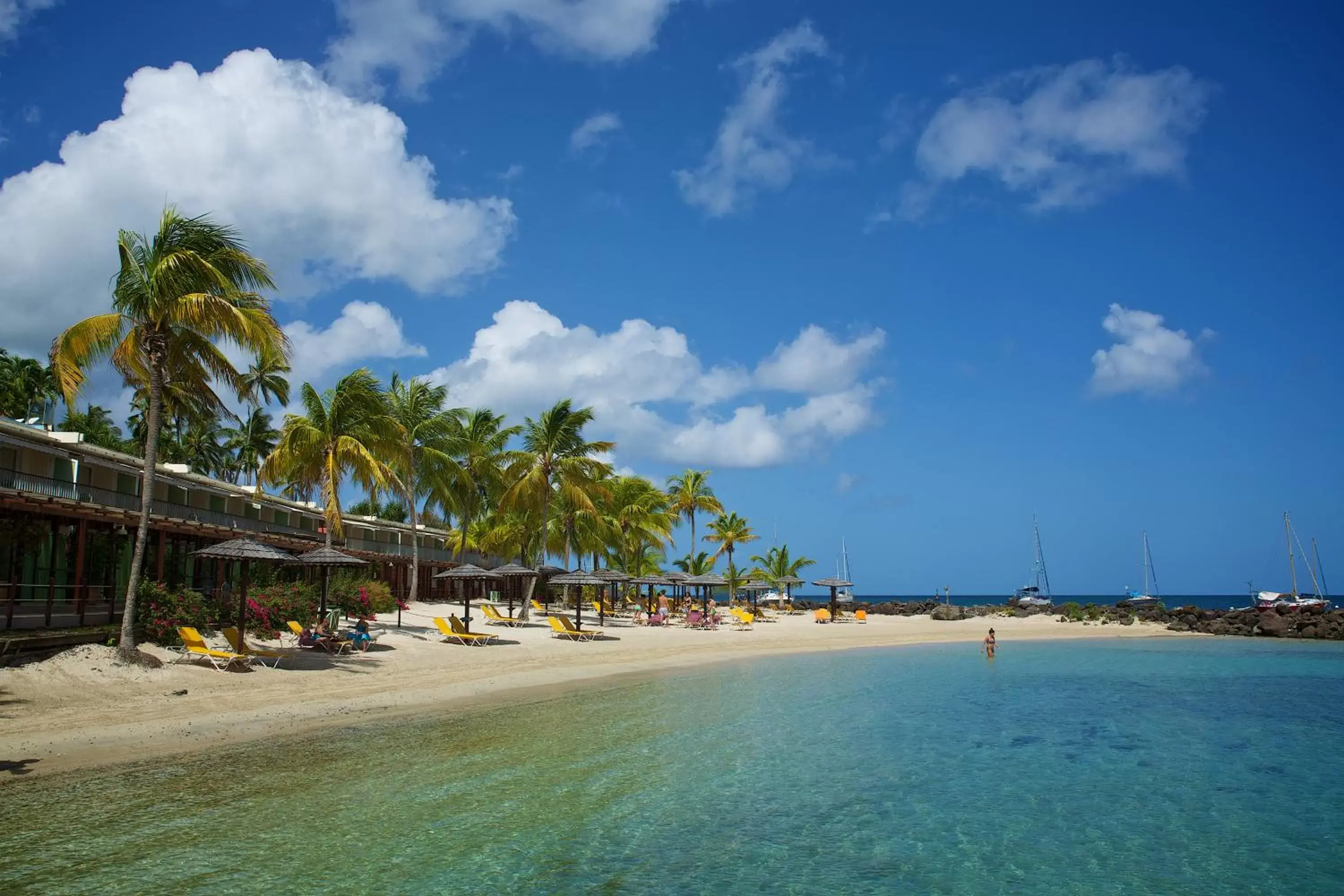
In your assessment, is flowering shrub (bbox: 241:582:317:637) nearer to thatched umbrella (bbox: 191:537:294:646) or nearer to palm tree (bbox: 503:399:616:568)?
thatched umbrella (bbox: 191:537:294:646)

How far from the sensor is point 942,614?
60781 millimetres

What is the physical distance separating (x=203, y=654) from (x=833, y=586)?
37.3 m

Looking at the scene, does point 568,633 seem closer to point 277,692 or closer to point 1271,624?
point 277,692

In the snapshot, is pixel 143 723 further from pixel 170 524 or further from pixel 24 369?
pixel 24 369

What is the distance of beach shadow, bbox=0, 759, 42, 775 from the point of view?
10.4 meters

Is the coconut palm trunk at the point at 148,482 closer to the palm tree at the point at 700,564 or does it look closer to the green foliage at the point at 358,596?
the green foliage at the point at 358,596

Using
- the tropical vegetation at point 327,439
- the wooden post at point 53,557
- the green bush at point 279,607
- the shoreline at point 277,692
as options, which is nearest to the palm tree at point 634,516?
the tropical vegetation at point 327,439

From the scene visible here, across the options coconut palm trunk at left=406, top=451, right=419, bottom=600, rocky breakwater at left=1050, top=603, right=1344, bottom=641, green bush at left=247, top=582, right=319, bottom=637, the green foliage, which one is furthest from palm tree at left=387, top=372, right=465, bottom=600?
rocky breakwater at left=1050, top=603, right=1344, bottom=641

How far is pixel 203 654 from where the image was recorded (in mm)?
17375

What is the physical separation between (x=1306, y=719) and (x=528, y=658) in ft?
63.2

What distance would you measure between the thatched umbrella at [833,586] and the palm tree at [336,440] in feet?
90.8

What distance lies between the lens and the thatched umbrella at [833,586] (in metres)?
49.4

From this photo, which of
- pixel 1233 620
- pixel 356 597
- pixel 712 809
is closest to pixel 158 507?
pixel 356 597

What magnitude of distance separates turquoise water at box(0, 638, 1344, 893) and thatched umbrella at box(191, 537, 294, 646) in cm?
581
